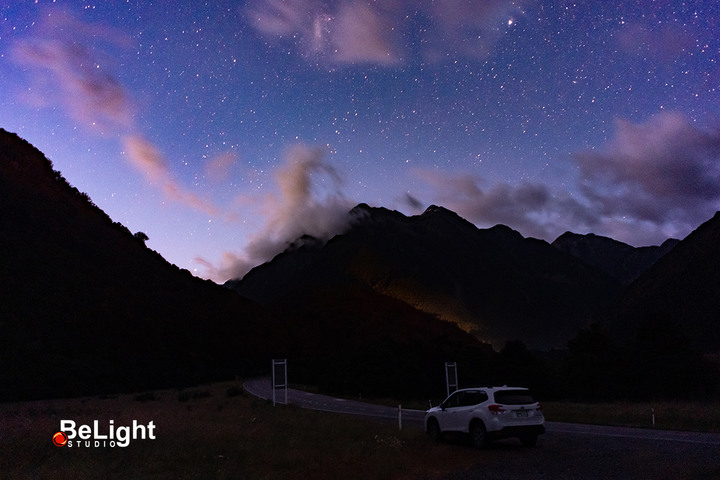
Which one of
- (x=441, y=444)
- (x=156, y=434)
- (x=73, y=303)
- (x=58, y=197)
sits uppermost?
(x=58, y=197)

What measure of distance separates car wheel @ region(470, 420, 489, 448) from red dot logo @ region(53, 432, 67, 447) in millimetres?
10816

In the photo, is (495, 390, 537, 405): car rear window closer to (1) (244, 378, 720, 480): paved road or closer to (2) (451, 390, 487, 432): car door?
(2) (451, 390, 487, 432): car door

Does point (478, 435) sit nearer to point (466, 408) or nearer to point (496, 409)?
point (466, 408)

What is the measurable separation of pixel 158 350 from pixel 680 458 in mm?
74419

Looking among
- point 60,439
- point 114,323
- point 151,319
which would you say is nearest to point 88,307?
point 114,323

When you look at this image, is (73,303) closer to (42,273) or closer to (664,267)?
(42,273)

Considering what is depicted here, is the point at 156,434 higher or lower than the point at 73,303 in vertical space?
lower

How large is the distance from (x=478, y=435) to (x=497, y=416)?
1.00 metres

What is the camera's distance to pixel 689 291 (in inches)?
3479

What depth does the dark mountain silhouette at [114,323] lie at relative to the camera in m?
55.1

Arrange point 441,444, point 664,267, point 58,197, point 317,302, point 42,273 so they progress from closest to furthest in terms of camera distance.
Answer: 1. point 441,444
2. point 42,273
3. point 58,197
4. point 664,267
5. point 317,302

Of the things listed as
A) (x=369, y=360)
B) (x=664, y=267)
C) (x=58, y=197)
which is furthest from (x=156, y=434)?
(x=664, y=267)

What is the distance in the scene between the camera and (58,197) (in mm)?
88188
